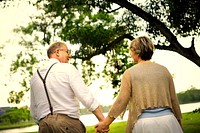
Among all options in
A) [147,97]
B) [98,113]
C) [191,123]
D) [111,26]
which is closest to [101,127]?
[98,113]

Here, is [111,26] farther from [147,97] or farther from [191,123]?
[147,97]

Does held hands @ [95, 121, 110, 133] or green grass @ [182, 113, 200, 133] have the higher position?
held hands @ [95, 121, 110, 133]

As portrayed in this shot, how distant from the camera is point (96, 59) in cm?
867

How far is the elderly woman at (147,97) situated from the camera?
72.1 inches

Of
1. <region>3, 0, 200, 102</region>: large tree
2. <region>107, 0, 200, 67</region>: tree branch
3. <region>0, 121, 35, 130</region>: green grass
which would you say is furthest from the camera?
<region>0, 121, 35, 130</region>: green grass

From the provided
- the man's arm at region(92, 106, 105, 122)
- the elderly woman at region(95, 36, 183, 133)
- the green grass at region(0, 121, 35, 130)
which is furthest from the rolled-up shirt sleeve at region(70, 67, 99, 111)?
the green grass at region(0, 121, 35, 130)

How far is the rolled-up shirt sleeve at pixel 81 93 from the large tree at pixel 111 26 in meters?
5.26

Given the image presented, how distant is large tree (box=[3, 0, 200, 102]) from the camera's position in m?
7.19

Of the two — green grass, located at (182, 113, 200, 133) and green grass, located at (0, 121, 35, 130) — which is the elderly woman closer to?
green grass, located at (182, 113, 200, 133)

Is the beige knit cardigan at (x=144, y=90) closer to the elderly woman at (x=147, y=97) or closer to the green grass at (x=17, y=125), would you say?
the elderly woman at (x=147, y=97)

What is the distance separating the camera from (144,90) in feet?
6.10

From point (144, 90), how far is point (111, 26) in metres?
6.68

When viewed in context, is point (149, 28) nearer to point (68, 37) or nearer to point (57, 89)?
point (68, 37)

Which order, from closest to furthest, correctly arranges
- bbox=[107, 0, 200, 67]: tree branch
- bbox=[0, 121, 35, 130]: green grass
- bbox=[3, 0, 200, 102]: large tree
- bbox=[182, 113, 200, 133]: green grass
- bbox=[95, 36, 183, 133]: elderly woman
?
bbox=[95, 36, 183, 133]: elderly woman
bbox=[107, 0, 200, 67]: tree branch
bbox=[3, 0, 200, 102]: large tree
bbox=[182, 113, 200, 133]: green grass
bbox=[0, 121, 35, 130]: green grass
